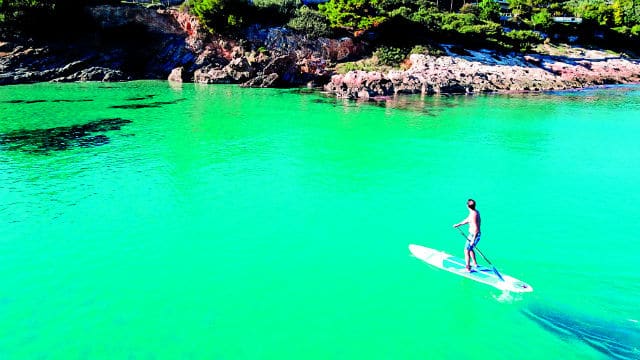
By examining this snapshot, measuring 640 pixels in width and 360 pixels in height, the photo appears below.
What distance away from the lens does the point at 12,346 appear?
10.5m

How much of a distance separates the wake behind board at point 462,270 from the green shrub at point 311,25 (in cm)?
5008

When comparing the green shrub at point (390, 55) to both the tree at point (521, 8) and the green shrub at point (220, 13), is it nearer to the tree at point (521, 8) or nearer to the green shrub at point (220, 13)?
the green shrub at point (220, 13)

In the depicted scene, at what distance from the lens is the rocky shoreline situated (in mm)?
53906

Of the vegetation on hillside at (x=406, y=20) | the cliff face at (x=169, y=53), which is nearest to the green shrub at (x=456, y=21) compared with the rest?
the vegetation on hillside at (x=406, y=20)

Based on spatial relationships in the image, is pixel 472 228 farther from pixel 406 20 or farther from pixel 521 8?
pixel 521 8

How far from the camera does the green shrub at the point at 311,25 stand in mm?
59906

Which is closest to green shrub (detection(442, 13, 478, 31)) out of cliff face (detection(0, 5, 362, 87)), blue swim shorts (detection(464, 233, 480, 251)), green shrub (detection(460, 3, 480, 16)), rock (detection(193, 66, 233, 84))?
green shrub (detection(460, 3, 480, 16))

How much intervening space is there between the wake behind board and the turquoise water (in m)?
0.28

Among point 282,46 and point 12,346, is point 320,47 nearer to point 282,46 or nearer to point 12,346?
point 282,46

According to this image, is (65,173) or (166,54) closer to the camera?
(65,173)

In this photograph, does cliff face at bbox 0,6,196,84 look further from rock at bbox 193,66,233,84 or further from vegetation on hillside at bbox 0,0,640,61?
rock at bbox 193,66,233,84

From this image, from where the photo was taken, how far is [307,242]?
611 inches

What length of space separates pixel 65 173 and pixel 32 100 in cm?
2585

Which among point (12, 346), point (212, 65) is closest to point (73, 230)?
point (12, 346)
